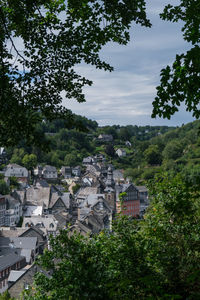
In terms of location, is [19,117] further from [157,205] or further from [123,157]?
[123,157]

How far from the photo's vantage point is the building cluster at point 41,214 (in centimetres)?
2716

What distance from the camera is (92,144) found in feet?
409

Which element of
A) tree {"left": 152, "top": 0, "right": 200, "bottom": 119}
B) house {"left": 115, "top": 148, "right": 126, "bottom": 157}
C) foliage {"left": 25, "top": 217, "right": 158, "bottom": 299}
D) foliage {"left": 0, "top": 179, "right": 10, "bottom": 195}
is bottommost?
foliage {"left": 0, "top": 179, "right": 10, "bottom": 195}

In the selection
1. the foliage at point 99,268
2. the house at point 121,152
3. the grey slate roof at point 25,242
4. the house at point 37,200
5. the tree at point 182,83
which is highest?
the house at point 121,152

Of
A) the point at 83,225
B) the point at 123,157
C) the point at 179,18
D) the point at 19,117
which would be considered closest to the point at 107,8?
the point at 179,18

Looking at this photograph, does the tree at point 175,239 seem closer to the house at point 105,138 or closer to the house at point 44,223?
the house at point 44,223

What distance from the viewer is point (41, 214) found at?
47375 millimetres

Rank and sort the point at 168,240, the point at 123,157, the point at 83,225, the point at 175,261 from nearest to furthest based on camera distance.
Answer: the point at 175,261 → the point at 168,240 → the point at 83,225 → the point at 123,157

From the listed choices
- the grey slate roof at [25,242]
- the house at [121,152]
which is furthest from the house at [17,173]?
the house at [121,152]

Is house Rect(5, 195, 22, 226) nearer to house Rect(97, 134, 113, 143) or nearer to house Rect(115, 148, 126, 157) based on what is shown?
house Rect(115, 148, 126, 157)

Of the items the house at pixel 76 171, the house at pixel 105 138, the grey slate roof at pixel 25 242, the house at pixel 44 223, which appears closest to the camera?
the grey slate roof at pixel 25 242

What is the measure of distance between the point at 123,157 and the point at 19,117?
11873 centimetres

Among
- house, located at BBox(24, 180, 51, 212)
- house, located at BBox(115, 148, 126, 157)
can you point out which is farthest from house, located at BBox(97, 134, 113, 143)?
house, located at BBox(24, 180, 51, 212)

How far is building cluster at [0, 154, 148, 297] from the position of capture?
27.2 meters
